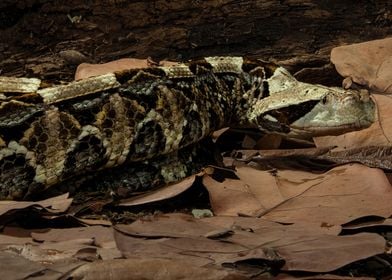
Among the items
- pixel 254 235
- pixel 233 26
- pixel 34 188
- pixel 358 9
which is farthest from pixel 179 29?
pixel 254 235

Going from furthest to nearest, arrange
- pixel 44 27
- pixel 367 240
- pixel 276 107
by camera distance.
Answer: pixel 44 27
pixel 276 107
pixel 367 240

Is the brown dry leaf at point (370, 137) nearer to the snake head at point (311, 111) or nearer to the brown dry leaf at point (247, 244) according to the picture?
the snake head at point (311, 111)

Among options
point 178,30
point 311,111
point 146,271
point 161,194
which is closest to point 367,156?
point 311,111

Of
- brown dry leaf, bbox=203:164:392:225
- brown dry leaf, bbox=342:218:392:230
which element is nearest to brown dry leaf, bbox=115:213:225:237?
brown dry leaf, bbox=203:164:392:225

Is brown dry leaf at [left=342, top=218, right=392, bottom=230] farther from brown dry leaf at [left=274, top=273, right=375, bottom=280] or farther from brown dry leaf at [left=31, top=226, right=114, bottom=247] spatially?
brown dry leaf at [left=31, top=226, right=114, bottom=247]

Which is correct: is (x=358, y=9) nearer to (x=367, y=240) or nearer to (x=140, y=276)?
(x=367, y=240)

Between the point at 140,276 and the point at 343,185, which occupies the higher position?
the point at 140,276
